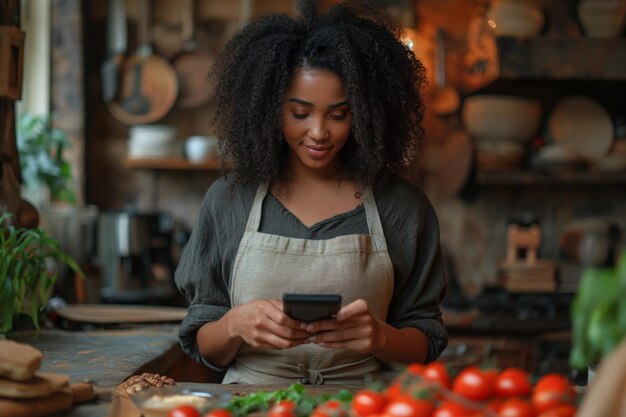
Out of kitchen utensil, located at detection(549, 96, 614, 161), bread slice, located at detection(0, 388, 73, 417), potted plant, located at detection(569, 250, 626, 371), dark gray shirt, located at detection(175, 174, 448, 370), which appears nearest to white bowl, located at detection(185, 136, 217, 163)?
kitchen utensil, located at detection(549, 96, 614, 161)

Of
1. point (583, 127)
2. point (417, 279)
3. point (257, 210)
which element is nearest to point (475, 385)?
point (417, 279)

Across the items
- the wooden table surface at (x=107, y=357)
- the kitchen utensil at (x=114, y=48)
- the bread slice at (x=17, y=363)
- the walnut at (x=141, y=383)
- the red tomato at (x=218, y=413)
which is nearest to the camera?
the red tomato at (x=218, y=413)

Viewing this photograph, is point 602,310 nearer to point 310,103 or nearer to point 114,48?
point 310,103

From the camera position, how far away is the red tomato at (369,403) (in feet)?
3.99

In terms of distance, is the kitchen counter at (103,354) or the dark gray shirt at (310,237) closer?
the kitchen counter at (103,354)

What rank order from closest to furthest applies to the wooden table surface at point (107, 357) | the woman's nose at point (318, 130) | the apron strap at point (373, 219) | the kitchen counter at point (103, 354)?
1. the wooden table surface at point (107, 357)
2. the kitchen counter at point (103, 354)
3. the woman's nose at point (318, 130)
4. the apron strap at point (373, 219)

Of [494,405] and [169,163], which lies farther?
[169,163]

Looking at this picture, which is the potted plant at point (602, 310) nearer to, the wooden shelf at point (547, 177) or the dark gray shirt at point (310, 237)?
the dark gray shirt at point (310, 237)

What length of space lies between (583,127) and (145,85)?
242 cm

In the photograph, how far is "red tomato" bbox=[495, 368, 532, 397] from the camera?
48.7 inches

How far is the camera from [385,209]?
6.85 ft

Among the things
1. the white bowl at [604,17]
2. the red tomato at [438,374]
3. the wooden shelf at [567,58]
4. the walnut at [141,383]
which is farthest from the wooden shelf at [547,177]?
the red tomato at [438,374]

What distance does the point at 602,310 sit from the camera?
3.52 feet

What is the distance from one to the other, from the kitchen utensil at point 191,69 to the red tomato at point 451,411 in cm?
367
